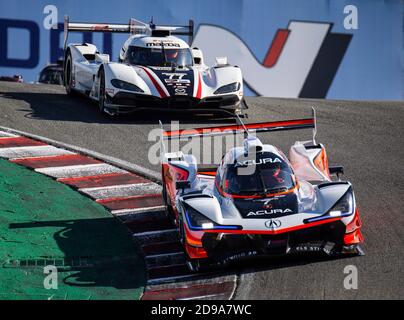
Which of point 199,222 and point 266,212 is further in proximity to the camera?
point 266,212

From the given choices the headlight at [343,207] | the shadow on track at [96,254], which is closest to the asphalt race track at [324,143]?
the headlight at [343,207]

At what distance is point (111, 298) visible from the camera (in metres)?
9.27

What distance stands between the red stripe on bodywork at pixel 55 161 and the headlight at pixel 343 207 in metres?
4.58

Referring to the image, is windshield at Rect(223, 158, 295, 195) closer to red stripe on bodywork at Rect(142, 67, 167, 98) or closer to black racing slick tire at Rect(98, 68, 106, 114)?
red stripe on bodywork at Rect(142, 67, 167, 98)

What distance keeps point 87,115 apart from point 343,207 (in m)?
7.55

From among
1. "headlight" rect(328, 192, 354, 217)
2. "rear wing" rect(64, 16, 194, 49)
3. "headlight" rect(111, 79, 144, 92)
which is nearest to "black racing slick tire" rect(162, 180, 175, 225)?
"headlight" rect(328, 192, 354, 217)

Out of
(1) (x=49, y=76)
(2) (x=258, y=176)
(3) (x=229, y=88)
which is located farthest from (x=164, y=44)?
(2) (x=258, y=176)

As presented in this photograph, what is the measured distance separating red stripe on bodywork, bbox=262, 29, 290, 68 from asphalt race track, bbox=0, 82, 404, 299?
3611 mm

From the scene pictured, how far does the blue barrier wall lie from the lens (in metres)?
22.0

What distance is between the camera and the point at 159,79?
1590cm

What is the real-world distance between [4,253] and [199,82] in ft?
21.1

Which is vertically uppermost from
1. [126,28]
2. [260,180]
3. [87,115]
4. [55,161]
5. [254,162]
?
[254,162]

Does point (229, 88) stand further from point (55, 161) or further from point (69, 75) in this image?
point (69, 75)

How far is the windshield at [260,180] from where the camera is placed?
410 inches
